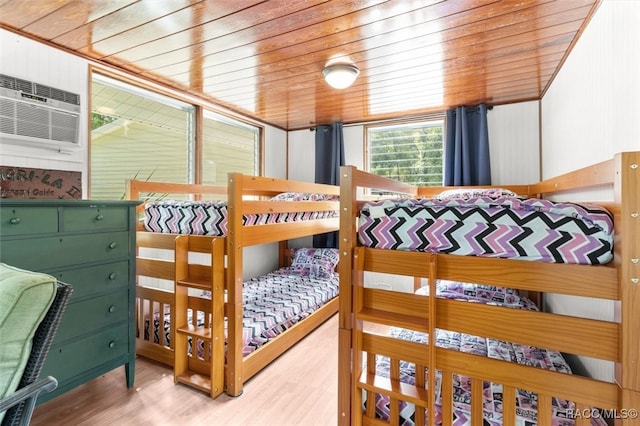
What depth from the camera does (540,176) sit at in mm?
2926

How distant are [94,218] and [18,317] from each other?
101 centimetres

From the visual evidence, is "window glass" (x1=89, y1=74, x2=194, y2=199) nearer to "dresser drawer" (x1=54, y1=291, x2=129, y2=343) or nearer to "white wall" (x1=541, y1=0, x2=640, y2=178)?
"dresser drawer" (x1=54, y1=291, x2=129, y2=343)

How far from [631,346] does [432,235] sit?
0.59 m

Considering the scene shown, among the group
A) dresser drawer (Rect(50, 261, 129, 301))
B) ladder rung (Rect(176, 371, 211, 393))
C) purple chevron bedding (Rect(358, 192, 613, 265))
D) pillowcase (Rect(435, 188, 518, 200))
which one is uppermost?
pillowcase (Rect(435, 188, 518, 200))

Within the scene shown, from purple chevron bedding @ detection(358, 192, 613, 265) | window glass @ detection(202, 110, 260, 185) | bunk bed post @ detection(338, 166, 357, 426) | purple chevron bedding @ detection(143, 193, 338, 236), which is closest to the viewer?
purple chevron bedding @ detection(358, 192, 613, 265)

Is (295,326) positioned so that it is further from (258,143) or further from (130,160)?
(258,143)

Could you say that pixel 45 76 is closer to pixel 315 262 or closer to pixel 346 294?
pixel 346 294

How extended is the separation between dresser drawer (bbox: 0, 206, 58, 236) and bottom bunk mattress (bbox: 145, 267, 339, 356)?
102cm

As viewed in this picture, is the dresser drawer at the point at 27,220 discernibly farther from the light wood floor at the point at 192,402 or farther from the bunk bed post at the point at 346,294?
the bunk bed post at the point at 346,294

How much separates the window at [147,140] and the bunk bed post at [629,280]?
2845mm

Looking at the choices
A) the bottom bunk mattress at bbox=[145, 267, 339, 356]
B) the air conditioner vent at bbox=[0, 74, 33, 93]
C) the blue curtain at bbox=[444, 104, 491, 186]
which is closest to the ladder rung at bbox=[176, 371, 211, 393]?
the bottom bunk mattress at bbox=[145, 267, 339, 356]

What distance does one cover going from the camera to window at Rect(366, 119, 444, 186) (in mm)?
3467

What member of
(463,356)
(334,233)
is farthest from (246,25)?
(334,233)

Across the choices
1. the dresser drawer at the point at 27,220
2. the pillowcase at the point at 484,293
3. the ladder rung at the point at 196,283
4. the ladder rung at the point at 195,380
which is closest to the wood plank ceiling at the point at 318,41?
the dresser drawer at the point at 27,220
